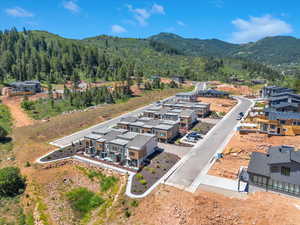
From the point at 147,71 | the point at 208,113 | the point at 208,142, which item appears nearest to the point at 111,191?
the point at 208,142

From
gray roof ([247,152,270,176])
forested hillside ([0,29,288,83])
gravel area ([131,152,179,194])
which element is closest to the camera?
gray roof ([247,152,270,176])

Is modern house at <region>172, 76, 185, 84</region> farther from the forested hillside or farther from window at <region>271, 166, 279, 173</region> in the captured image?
window at <region>271, 166, 279, 173</region>

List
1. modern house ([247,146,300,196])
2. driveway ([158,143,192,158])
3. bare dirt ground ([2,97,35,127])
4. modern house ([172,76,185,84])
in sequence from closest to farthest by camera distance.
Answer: modern house ([247,146,300,196])
driveway ([158,143,192,158])
bare dirt ground ([2,97,35,127])
modern house ([172,76,185,84])

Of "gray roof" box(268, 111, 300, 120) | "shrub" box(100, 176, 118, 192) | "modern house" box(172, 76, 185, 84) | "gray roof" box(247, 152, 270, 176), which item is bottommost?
"shrub" box(100, 176, 118, 192)

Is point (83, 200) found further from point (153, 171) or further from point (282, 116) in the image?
point (282, 116)

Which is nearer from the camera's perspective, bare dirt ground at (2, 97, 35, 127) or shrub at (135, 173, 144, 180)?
shrub at (135, 173, 144, 180)

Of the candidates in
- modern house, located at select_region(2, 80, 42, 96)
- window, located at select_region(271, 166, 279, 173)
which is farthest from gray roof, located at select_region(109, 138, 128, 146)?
modern house, located at select_region(2, 80, 42, 96)
